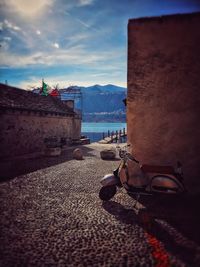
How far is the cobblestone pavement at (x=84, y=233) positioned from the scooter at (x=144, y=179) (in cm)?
45

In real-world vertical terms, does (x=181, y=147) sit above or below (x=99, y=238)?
above

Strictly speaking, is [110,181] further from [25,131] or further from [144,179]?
[25,131]

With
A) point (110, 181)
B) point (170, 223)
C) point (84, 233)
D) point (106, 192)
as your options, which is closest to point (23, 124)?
point (106, 192)

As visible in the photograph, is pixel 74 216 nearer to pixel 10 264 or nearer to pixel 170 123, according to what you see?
pixel 10 264

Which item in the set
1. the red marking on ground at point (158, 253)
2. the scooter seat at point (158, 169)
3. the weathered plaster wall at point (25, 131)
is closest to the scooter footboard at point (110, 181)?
the scooter seat at point (158, 169)

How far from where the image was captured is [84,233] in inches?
177

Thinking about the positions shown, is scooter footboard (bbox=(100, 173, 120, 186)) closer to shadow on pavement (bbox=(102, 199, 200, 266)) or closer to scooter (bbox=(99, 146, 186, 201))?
scooter (bbox=(99, 146, 186, 201))

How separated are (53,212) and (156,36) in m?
6.06

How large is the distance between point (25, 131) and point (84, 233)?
1439 cm

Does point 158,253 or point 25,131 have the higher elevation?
point 25,131

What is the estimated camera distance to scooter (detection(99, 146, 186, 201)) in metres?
5.62

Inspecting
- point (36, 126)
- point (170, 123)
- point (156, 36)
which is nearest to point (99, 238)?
point (170, 123)

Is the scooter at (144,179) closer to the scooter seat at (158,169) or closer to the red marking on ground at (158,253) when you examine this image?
the scooter seat at (158,169)

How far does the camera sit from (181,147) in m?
7.05
